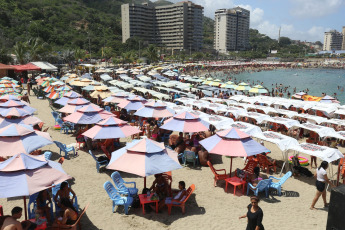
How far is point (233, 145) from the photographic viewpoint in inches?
300

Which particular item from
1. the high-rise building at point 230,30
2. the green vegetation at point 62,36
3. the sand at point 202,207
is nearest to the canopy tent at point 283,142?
the sand at point 202,207

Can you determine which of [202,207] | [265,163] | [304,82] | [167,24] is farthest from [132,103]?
[167,24]

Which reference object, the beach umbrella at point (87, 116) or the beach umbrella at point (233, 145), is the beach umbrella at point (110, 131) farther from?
the beach umbrella at point (233, 145)

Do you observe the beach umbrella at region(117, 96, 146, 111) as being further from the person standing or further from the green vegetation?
the green vegetation

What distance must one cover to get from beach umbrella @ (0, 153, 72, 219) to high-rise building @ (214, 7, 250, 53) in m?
156

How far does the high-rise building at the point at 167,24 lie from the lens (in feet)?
406

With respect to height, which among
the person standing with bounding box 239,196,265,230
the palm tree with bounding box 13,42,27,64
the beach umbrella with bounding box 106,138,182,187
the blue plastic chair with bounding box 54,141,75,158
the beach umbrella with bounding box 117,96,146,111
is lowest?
the blue plastic chair with bounding box 54,141,75,158

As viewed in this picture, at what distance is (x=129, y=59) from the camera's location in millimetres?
61219

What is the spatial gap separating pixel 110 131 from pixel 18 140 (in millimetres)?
2684

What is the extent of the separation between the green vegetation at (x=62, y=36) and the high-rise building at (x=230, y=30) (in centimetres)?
2749

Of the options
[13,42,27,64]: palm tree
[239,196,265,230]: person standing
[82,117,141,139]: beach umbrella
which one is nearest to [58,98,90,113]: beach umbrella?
[82,117,141,139]: beach umbrella

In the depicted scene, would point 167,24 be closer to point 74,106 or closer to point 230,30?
point 230,30

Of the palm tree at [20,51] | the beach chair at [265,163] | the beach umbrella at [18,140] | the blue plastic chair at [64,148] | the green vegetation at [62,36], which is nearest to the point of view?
the beach umbrella at [18,140]

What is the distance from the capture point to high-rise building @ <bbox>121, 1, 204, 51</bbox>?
123750 millimetres
